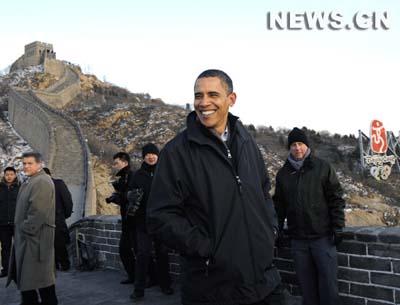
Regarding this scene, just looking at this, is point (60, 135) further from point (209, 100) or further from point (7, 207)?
point (209, 100)

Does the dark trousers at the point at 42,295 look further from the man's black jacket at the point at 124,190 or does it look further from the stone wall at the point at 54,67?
the stone wall at the point at 54,67

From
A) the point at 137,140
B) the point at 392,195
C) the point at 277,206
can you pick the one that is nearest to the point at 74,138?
the point at 137,140

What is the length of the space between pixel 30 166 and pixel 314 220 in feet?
9.67

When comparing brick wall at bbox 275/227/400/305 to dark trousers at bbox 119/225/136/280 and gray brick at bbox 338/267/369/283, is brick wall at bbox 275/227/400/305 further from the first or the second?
dark trousers at bbox 119/225/136/280

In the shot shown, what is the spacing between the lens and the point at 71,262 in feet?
24.5

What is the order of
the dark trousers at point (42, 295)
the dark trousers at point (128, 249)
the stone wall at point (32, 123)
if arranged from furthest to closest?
the stone wall at point (32, 123) < the dark trousers at point (128, 249) < the dark trousers at point (42, 295)

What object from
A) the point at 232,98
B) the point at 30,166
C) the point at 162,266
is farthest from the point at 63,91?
the point at 232,98

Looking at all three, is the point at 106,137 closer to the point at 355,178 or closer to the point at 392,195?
the point at 355,178

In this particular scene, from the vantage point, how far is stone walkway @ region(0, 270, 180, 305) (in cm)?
494

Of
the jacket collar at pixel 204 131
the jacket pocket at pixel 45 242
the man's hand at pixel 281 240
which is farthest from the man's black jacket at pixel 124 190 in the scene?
the jacket collar at pixel 204 131

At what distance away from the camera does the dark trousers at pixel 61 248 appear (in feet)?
20.9

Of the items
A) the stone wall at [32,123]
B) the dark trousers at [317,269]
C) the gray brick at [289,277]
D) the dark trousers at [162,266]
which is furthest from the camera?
the stone wall at [32,123]

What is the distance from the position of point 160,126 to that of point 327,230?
35454 mm

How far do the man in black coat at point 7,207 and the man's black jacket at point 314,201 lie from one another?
5.08 m
